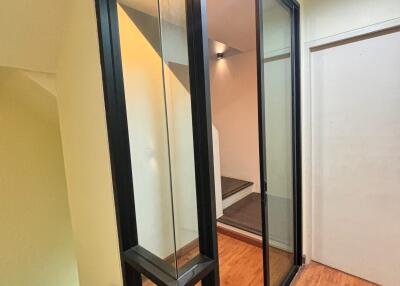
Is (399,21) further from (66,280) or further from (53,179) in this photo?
(66,280)

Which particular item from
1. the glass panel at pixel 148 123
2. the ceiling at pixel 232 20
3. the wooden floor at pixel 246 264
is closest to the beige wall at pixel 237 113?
the ceiling at pixel 232 20

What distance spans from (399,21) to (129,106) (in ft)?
6.30

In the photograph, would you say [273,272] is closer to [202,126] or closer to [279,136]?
[279,136]

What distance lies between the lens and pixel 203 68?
2.75ft

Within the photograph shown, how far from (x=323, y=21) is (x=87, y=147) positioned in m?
2.02

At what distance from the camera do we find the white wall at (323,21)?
5.09 ft

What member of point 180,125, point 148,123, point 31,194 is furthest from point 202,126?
point 31,194

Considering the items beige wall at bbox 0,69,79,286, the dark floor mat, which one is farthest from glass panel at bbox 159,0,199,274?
the dark floor mat

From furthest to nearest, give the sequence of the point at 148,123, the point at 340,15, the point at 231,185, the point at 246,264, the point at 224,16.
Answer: the point at 231,185, the point at 246,264, the point at 224,16, the point at 340,15, the point at 148,123

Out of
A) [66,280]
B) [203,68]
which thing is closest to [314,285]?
[203,68]

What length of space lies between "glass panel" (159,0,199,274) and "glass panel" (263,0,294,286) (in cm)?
81

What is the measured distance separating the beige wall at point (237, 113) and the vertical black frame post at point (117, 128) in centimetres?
→ 265

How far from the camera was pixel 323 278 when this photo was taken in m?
1.90

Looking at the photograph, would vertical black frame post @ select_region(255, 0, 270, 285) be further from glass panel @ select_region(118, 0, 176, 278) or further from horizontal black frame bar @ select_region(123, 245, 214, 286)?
horizontal black frame bar @ select_region(123, 245, 214, 286)
